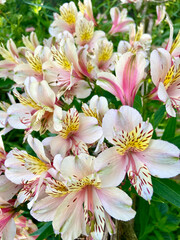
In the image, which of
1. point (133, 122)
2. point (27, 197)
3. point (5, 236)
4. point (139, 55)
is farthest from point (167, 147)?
point (5, 236)

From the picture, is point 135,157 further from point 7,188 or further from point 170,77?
point 7,188

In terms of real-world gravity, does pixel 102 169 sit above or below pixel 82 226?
above

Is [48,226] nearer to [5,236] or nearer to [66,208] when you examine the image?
[5,236]

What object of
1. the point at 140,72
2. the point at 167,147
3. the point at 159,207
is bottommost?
the point at 159,207

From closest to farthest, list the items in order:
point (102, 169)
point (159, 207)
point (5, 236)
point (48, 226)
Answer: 1. point (102, 169)
2. point (5, 236)
3. point (48, 226)
4. point (159, 207)

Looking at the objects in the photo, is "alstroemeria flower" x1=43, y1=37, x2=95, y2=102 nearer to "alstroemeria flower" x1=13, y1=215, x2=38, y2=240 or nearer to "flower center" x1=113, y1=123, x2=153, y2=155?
"flower center" x1=113, y1=123, x2=153, y2=155

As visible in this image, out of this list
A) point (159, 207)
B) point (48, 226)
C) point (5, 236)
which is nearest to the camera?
point (5, 236)

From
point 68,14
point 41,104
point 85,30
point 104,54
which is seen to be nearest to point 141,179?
point 41,104

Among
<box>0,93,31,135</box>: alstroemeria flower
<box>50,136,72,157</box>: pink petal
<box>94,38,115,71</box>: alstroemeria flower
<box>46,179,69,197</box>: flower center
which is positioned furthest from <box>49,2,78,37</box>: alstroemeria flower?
<box>46,179,69,197</box>: flower center
